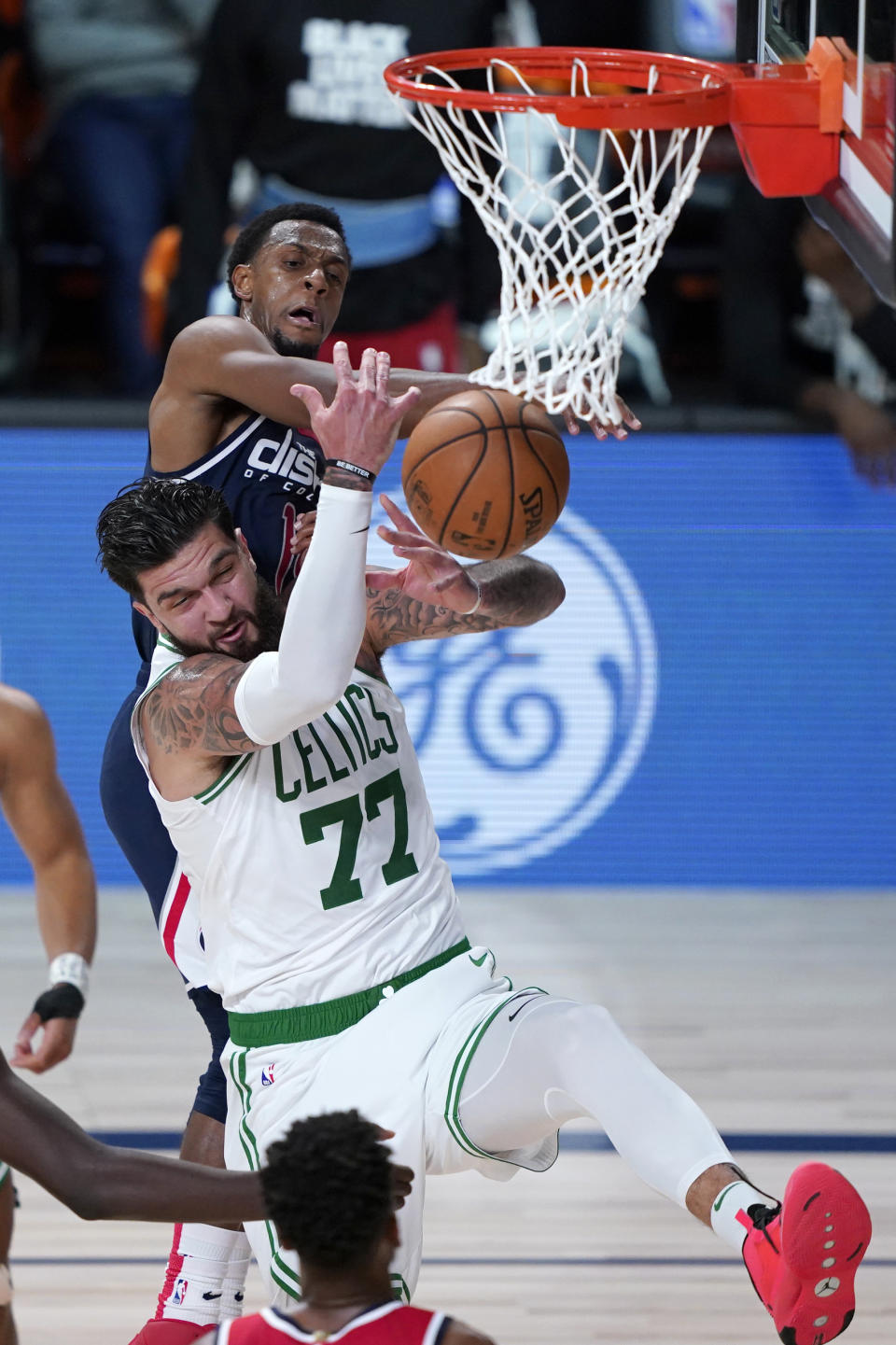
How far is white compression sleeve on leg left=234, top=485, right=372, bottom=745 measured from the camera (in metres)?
3.02

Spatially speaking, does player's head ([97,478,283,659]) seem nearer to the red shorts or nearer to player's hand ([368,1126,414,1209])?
player's hand ([368,1126,414,1209])

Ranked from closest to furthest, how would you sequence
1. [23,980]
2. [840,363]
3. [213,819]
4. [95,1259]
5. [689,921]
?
[213,819]
[95,1259]
[23,980]
[689,921]
[840,363]

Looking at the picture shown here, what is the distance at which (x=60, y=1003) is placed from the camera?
11.9 ft

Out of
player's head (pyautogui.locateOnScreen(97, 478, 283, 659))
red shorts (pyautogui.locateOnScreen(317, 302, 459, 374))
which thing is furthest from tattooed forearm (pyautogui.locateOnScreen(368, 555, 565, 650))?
red shorts (pyautogui.locateOnScreen(317, 302, 459, 374))

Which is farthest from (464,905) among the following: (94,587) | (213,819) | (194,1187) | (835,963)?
(194,1187)

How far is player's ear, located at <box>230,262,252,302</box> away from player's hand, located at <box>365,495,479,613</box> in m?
0.88

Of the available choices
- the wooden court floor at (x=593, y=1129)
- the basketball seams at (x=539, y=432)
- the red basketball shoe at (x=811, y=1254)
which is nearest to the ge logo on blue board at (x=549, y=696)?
the wooden court floor at (x=593, y=1129)

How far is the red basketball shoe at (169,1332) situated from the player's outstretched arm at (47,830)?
2.10 ft

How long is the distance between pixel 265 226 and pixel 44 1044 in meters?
1.91

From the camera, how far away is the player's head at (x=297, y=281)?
401 centimetres

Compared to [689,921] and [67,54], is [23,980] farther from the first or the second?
[67,54]

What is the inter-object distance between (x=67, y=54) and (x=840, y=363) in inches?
141

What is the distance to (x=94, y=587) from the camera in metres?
6.98

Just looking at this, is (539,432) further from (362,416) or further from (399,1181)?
(399,1181)
